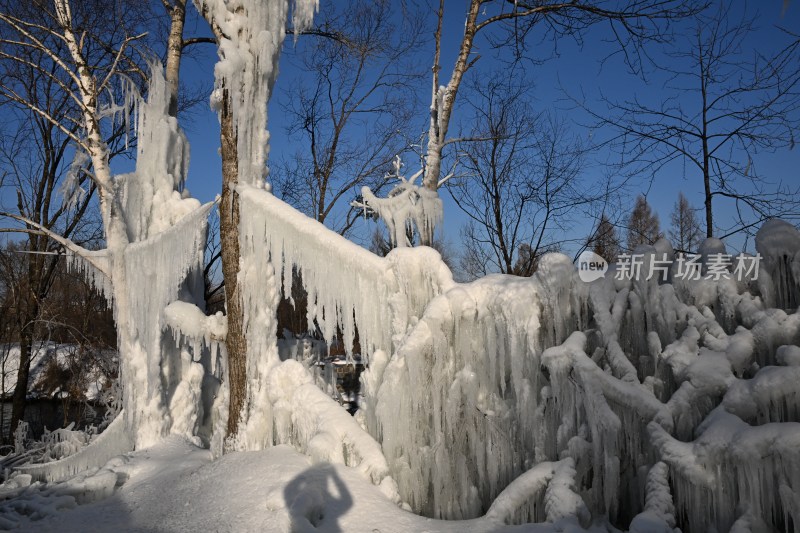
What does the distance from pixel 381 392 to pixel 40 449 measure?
8908 mm

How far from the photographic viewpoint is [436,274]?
4594 mm

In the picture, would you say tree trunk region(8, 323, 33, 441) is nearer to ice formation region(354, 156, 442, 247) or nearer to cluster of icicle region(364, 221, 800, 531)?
ice formation region(354, 156, 442, 247)

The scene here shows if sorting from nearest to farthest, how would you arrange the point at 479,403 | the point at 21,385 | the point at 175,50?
the point at 479,403
the point at 175,50
the point at 21,385

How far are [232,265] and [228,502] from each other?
2.89m

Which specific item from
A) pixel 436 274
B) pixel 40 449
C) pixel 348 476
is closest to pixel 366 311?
pixel 436 274

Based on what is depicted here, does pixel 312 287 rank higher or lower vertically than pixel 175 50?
lower

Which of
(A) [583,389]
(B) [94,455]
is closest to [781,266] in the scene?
(A) [583,389]

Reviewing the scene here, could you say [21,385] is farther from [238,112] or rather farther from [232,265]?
[238,112]

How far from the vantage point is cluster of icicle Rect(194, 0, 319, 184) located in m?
5.78

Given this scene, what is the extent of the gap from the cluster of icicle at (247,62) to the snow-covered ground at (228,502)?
3.45 m

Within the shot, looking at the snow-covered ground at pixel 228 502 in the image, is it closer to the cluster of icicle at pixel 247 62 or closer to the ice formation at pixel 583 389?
the ice formation at pixel 583 389

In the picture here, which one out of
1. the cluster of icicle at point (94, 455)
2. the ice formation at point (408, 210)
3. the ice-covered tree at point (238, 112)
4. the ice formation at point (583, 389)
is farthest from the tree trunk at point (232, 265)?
the cluster of icicle at point (94, 455)

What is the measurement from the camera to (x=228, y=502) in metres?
3.85

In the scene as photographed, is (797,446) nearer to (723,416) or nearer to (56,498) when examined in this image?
(723,416)
